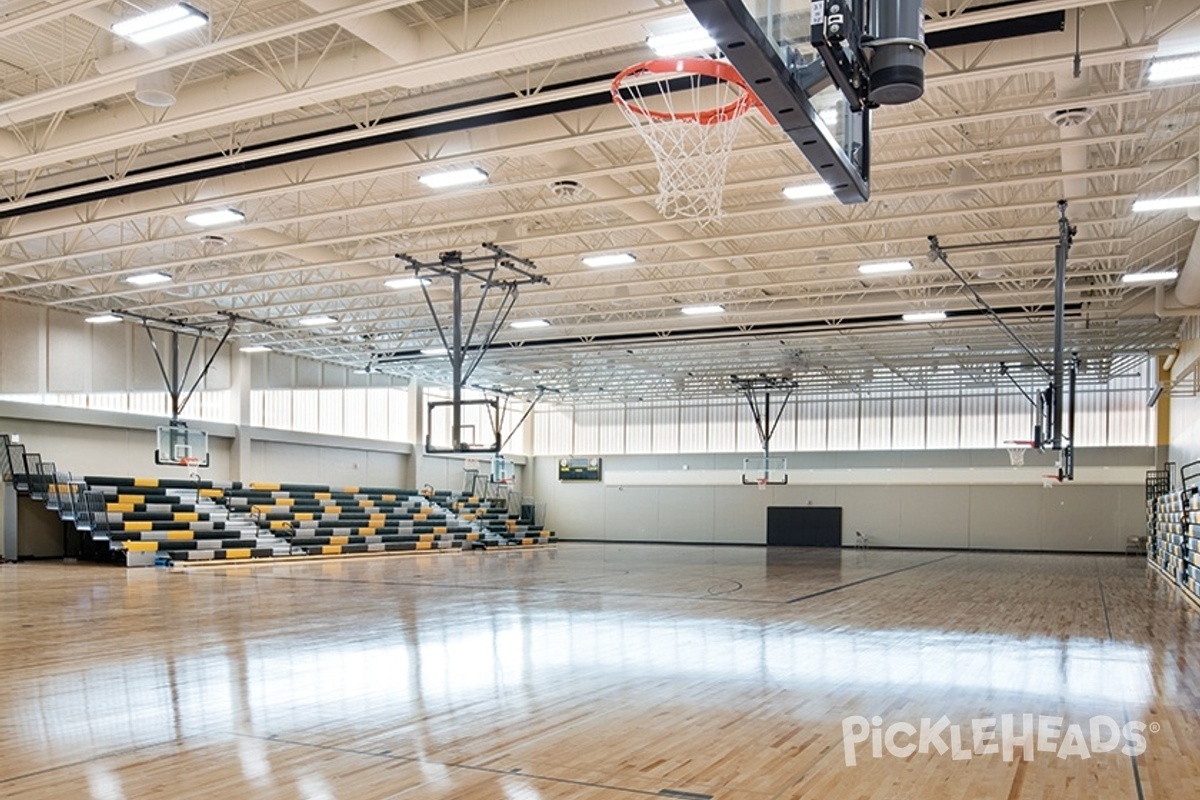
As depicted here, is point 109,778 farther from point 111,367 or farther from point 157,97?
point 111,367

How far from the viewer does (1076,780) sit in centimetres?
500

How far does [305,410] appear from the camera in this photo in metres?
31.4

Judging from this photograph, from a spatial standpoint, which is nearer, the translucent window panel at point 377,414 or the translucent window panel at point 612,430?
the translucent window panel at point 377,414

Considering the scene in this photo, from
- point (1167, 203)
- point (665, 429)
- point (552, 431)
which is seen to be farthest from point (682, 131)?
point (552, 431)

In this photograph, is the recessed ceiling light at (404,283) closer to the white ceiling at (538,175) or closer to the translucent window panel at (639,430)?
the white ceiling at (538,175)

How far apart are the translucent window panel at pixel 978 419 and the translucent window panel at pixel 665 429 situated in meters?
11.4

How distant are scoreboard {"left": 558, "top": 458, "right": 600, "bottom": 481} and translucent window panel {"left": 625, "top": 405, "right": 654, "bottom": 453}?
1.62 meters

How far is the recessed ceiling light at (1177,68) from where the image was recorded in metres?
9.91

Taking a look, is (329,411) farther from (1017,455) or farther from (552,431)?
(1017,455)

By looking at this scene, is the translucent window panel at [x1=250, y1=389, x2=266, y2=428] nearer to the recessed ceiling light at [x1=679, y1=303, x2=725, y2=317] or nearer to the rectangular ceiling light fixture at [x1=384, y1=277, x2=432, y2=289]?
the rectangular ceiling light fixture at [x1=384, y1=277, x2=432, y2=289]

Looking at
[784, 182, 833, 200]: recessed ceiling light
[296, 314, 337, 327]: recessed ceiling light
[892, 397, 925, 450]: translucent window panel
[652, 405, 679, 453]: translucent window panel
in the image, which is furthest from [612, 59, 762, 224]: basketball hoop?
[652, 405, 679, 453]: translucent window panel

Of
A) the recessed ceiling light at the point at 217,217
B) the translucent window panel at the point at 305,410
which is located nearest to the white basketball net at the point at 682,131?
the recessed ceiling light at the point at 217,217

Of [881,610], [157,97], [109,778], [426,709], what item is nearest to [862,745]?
[426,709]
